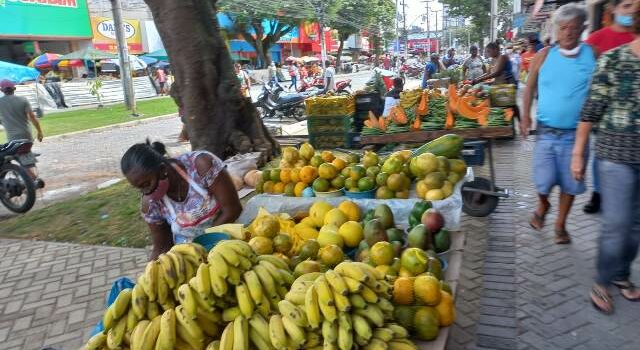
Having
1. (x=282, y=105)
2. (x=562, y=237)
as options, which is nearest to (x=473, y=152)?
(x=562, y=237)

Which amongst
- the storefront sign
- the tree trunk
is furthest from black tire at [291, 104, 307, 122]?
the storefront sign

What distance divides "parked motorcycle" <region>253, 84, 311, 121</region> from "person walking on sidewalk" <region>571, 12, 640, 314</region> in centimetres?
1259

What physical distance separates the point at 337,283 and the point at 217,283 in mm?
429

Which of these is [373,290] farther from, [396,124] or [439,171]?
[396,124]

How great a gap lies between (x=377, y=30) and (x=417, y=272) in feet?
196

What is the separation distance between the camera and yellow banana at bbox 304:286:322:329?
1.59m

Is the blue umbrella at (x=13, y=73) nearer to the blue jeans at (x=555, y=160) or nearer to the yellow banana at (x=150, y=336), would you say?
the blue jeans at (x=555, y=160)

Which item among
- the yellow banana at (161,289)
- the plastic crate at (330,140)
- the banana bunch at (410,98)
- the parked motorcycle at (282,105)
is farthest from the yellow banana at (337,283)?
the parked motorcycle at (282,105)

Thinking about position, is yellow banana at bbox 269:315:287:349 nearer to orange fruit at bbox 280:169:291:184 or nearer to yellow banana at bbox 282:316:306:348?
yellow banana at bbox 282:316:306:348

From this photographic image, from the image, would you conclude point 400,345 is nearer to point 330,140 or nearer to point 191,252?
point 191,252

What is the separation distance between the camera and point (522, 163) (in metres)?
7.16

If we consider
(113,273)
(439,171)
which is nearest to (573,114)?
(439,171)

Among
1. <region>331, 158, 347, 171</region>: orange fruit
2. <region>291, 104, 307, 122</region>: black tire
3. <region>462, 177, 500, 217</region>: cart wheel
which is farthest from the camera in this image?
<region>291, 104, 307, 122</region>: black tire

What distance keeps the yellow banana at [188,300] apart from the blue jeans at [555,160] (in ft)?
10.8
